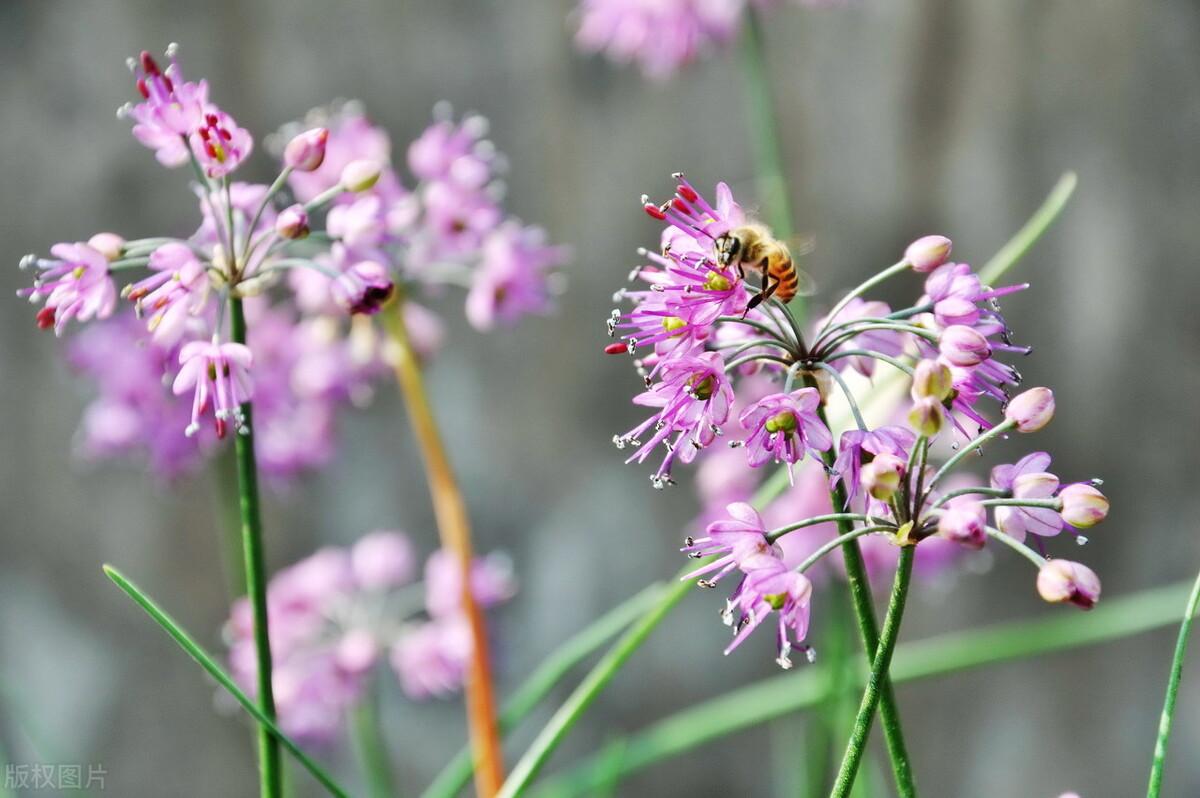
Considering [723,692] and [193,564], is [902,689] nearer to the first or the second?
[723,692]

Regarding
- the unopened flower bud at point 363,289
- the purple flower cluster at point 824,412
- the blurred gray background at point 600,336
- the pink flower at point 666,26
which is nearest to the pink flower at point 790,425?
the purple flower cluster at point 824,412

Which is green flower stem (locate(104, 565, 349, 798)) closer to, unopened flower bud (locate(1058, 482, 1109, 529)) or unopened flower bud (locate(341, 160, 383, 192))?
unopened flower bud (locate(341, 160, 383, 192))

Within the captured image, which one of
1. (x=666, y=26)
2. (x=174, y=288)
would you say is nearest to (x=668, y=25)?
(x=666, y=26)

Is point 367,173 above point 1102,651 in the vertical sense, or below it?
above

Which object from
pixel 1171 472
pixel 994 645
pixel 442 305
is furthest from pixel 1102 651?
pixel 442 305

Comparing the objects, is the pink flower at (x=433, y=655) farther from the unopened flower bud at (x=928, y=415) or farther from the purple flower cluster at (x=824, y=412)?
the unopened flower bud at (x=928, y=415)
